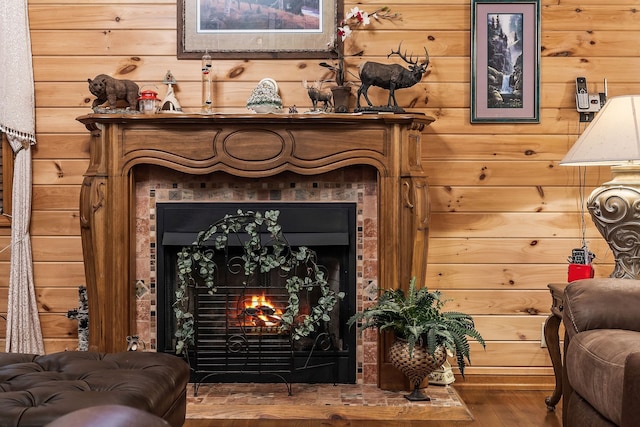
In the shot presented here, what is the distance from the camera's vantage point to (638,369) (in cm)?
211

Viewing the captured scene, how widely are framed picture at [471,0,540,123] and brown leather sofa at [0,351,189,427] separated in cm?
216

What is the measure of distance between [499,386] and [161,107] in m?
2.20

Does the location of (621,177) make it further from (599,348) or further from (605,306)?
(599,348)

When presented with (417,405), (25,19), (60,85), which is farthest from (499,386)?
(25,19)

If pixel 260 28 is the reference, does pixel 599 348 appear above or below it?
below

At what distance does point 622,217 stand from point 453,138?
41.0 inches

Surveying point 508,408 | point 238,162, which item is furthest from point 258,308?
point 508,408

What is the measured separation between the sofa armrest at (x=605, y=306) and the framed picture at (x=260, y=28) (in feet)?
6.02

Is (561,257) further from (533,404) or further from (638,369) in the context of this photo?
(638,369)

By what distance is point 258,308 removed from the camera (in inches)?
145

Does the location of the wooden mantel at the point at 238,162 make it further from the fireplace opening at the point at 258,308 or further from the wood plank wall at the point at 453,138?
the wood plank wall at the point at 453,138

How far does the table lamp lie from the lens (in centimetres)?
306

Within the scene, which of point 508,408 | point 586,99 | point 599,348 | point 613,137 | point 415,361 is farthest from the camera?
point 586,99

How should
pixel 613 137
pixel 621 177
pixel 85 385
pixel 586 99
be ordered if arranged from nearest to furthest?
pixel 85 385
pixel 613 137
pixel 621 177
pixel 586 99
